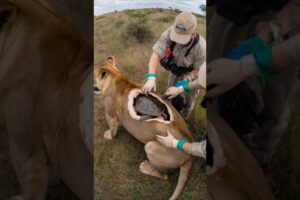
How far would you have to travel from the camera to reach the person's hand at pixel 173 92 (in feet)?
7.50

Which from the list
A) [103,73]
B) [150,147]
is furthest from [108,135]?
[103,73]

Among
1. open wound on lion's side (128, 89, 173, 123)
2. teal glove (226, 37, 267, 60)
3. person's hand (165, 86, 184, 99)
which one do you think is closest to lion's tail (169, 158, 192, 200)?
open wound on lion's side (128, 89, 173, 123)

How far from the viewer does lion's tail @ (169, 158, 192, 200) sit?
2.25 metres

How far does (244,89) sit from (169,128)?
1.48ft

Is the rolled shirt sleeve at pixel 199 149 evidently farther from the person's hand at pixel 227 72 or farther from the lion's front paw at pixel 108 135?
the lion's front paw at pixel 108 135

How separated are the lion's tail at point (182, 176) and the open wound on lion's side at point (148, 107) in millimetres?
250

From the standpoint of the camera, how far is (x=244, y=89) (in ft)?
7.46

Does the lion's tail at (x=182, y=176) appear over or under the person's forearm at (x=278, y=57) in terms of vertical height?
under

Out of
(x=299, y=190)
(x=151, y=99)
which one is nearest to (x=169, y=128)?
(x=151, y=99)

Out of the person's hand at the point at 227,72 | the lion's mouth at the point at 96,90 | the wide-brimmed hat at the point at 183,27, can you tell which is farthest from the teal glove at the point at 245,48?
the lion's mouth at the point at 96,90

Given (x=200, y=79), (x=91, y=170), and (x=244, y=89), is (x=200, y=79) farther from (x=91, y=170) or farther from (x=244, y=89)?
(x=91, y=170)

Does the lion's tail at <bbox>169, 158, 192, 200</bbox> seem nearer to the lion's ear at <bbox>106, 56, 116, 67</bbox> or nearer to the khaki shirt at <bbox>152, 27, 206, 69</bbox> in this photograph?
the khaki shirt at <bbox>152, 27, 206, 69</bbox>

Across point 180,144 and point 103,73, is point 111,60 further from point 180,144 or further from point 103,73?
point 180,144

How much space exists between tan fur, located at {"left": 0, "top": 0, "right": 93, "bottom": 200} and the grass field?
84 millimetres
